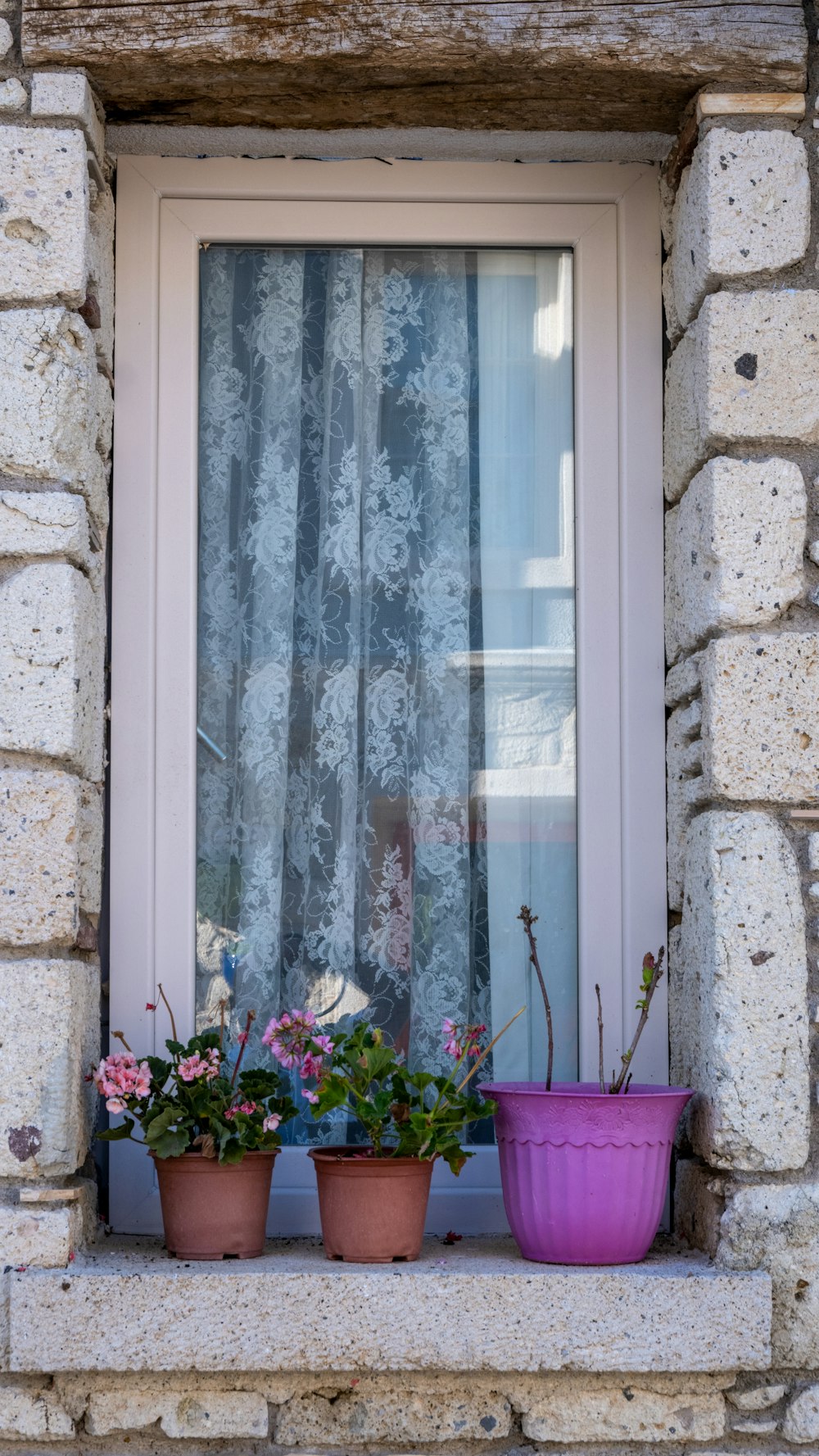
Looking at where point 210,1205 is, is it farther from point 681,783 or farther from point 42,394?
point 42,394

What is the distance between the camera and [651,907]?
109 inches

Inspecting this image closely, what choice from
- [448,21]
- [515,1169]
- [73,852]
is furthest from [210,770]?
[448,21]

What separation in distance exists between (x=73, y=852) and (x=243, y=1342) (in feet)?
2.72

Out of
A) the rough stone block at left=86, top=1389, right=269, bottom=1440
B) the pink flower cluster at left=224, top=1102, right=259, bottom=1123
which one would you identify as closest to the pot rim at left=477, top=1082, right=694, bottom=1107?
the pink flower cluster at left=224, top=1102, right=259, bottom=1123

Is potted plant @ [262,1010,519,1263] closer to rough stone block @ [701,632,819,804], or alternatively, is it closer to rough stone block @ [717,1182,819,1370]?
rough stone block @ [717,1182,819,1370]

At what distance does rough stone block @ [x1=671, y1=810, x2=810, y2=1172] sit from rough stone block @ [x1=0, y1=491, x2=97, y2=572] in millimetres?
1207

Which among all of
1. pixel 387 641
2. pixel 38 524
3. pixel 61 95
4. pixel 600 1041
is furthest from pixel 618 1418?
pixel 61 95

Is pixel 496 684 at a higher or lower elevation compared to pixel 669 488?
lower

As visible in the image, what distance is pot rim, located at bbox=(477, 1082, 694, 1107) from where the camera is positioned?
2.38 m

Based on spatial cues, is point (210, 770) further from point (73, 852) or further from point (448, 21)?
point (448, 21)

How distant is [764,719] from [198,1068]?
1123 millimetres

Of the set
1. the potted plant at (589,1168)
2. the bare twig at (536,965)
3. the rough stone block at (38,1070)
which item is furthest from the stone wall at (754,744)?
the rough stone block at (38,1070)

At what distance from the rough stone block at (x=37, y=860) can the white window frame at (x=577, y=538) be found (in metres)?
0.32

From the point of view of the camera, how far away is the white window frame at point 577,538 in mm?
2746
